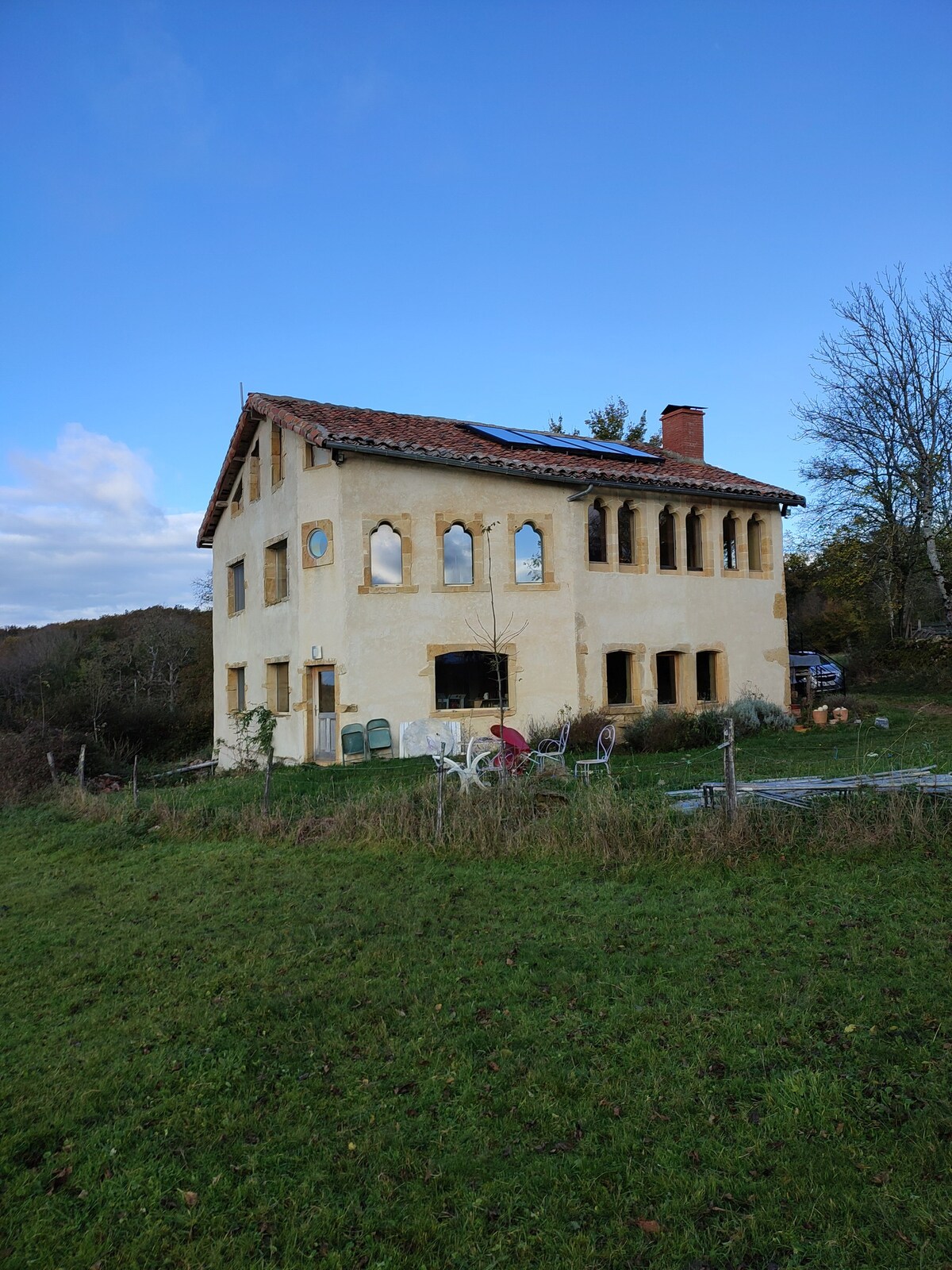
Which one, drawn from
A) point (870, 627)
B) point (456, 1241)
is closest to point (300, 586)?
point (456, 1241)

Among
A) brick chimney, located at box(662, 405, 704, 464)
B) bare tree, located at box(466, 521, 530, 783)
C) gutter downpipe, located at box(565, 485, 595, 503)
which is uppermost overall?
brick chimney, located at box(662, 405, 704, 464)

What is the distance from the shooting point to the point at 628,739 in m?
17.3

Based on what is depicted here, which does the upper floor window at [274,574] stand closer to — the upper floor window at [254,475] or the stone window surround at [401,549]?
the upper floor window at [254,475]

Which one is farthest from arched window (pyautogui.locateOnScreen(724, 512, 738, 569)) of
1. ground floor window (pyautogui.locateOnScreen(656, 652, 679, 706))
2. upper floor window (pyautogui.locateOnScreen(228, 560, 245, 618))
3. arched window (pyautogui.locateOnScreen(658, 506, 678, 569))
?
upper floor window (pyautogui.locateOnScreen(228, 560, 245, 618))

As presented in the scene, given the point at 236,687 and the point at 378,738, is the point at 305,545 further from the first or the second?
the point at 236,687

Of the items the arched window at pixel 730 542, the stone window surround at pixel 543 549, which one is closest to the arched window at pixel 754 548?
the arched window at pixel 730 542

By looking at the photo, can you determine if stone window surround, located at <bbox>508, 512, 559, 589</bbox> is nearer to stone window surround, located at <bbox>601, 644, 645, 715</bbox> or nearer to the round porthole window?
stone window surround, located at <bbox>601, 644, 645, 715</bbox>

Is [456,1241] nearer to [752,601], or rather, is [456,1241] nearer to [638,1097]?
[638,1097]

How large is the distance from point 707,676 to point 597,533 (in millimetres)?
4637

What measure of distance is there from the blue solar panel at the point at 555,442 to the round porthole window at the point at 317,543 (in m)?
4.71

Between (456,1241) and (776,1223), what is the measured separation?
48.5 inches

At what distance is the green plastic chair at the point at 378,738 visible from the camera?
16.0 m

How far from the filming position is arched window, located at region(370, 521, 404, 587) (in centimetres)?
1653

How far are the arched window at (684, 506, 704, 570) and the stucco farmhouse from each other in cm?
4
